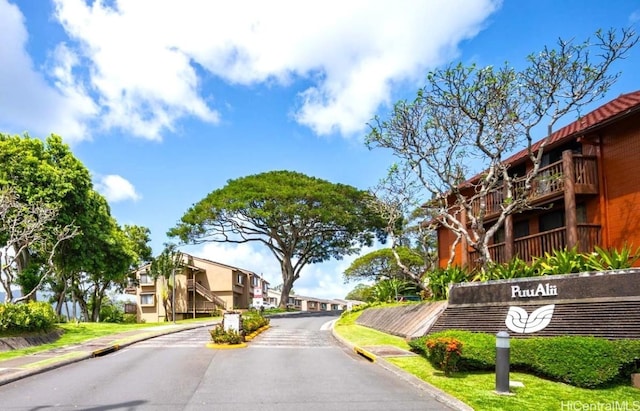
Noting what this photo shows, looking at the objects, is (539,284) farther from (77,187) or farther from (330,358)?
(77,187)

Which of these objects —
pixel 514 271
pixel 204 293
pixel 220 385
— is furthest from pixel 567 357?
pixel 204 293

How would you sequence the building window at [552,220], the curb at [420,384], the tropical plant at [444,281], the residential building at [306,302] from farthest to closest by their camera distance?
the residential building at [306,302], the building window at [552,220], the tropical plant at [444,281], the curb at [420,384]

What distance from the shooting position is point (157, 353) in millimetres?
17078

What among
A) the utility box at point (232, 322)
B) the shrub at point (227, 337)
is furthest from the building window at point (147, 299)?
the shrub at point (227, 337)

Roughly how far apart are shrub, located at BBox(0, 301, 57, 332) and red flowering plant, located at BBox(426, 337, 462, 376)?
13873 millimetres

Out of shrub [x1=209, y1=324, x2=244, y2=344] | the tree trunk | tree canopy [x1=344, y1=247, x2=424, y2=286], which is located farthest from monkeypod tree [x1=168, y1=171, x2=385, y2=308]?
shrub [x1=209, y1=324, x2=244, y2=344]

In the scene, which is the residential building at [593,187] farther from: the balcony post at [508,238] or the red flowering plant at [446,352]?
the red flowering plant at [446,352]

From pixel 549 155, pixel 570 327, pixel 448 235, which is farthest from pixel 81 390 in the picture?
pixel 448 235

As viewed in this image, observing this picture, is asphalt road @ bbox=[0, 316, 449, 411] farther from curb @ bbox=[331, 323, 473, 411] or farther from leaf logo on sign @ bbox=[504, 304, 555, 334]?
leaf logo on sign @ bbox=[504, 304, 555, 334]

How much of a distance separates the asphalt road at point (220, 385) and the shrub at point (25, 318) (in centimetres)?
391

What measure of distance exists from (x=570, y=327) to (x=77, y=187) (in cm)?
2575

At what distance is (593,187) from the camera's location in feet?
63.5

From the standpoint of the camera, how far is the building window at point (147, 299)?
5638 cm

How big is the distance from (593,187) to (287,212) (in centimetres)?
2706
